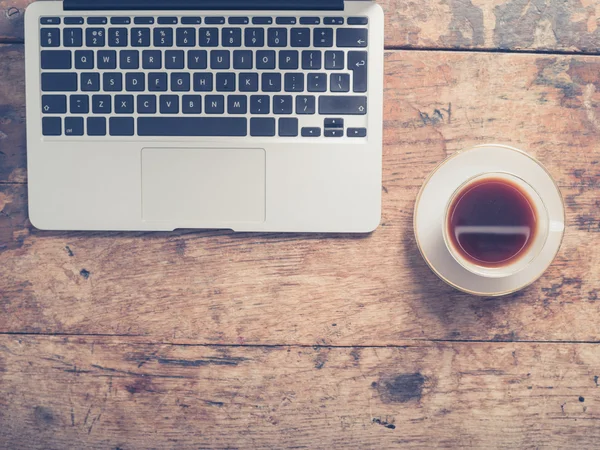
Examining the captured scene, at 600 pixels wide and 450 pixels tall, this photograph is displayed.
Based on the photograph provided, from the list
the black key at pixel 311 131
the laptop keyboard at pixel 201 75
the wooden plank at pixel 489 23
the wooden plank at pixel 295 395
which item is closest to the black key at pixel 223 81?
the laptop keyboard at pixel 201 75

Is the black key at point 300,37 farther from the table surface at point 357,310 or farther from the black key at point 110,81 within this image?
the black key at point 110,81

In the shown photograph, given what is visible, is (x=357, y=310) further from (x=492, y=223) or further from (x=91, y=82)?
(x=91, y=82)

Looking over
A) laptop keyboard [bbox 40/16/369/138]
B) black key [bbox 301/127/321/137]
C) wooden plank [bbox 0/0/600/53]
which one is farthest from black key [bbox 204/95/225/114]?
wooden plank [bbox 0/0/600/53]

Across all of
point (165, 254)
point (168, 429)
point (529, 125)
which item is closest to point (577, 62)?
point (529, 125)

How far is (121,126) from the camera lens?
0.61m

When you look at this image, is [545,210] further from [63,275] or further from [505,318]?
[63,275]

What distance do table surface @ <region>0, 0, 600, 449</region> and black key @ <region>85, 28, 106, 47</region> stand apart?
103 millimetres

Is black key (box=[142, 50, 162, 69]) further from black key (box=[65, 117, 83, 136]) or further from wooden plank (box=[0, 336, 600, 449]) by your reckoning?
wooden plank (box=[0, 336, 600, 449])

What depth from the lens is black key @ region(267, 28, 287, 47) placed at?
0.61 metres

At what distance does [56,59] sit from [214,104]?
201 millimetres

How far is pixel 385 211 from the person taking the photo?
0.64 meters

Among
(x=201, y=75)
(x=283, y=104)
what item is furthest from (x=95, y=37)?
(x=283, y=104)

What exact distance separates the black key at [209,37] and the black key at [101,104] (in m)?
0.13

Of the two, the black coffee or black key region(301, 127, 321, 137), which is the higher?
black key region(301, 127, 321, 137)
